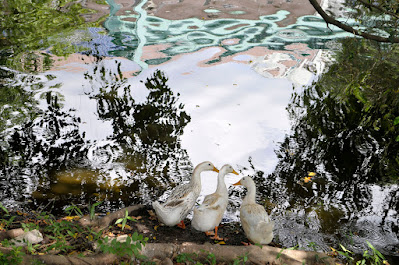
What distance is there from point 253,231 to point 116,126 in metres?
3.13

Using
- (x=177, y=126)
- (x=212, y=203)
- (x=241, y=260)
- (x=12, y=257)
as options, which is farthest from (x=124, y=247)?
(x=177, y=126)

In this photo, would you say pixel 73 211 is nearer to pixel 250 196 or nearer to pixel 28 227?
pixel 28 227

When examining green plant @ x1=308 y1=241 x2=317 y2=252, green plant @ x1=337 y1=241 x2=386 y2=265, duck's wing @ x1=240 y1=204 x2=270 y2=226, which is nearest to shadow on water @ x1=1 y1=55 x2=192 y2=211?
duck's wing @ x1=240 y1=204 x2=270 y2=226

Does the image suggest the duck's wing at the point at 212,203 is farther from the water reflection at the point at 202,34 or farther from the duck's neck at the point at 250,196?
the water reflection at the point at 202,34

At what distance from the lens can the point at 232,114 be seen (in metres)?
7.53

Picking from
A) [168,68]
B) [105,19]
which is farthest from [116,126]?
[105,19]

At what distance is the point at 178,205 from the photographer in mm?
4723

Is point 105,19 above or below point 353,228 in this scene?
above

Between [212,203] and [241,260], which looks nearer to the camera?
[241,260]

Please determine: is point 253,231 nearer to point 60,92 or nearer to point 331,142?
point 331,142

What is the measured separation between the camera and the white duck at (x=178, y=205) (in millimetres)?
4680

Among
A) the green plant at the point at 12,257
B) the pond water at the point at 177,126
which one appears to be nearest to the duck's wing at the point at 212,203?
the pond water at the point at 177,126

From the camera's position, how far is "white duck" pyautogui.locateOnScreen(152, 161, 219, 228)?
15.4 feet

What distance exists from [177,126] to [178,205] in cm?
241
